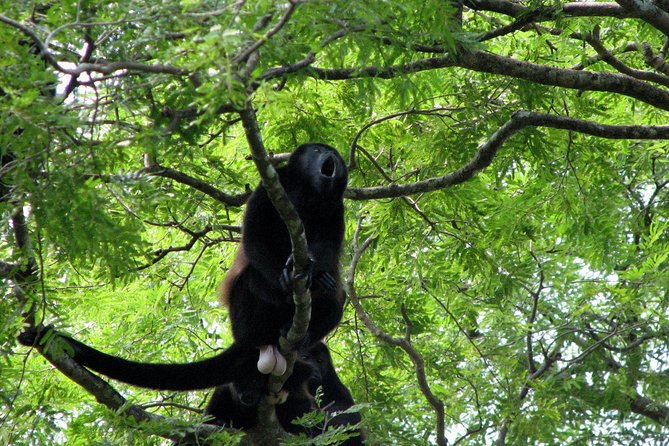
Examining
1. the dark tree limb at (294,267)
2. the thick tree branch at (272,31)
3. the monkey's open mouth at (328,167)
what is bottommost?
the thick tree branch at (272,31)

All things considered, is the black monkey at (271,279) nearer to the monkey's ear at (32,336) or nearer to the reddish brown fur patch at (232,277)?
the reddish brown fur patch at (232,277)

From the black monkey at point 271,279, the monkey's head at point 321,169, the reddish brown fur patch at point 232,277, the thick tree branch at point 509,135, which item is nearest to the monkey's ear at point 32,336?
the black monkey at point 271,279

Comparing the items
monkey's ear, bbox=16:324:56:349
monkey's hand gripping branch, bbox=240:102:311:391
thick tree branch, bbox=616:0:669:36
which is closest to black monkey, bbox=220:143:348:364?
monkey's hand gripping branch, bbox=240:102:311:391

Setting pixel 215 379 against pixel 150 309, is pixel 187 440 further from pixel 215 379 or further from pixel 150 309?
pixel 150 309

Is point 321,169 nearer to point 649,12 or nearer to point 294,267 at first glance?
point 294,267

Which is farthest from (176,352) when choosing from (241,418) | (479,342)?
(479,342)

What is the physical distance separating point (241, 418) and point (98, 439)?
938 mm

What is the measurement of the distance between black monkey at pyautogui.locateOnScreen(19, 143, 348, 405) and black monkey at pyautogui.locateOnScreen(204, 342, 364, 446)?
0.53ft

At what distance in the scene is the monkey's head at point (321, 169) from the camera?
534 cm

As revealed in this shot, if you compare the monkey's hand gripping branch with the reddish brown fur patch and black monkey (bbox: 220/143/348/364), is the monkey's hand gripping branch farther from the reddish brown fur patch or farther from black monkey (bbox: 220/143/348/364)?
the reddish brown fur patch

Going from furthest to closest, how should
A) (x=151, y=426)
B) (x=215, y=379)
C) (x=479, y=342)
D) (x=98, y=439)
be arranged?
1. (x=479, y=342)
2. (x=215, y=379)
3. (x=98, y=439)
4. (x=151, y=426)

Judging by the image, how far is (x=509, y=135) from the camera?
17.4 feet

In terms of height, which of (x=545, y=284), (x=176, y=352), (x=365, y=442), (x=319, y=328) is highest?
(x=545, y=284)

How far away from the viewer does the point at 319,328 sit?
539 centimetres
